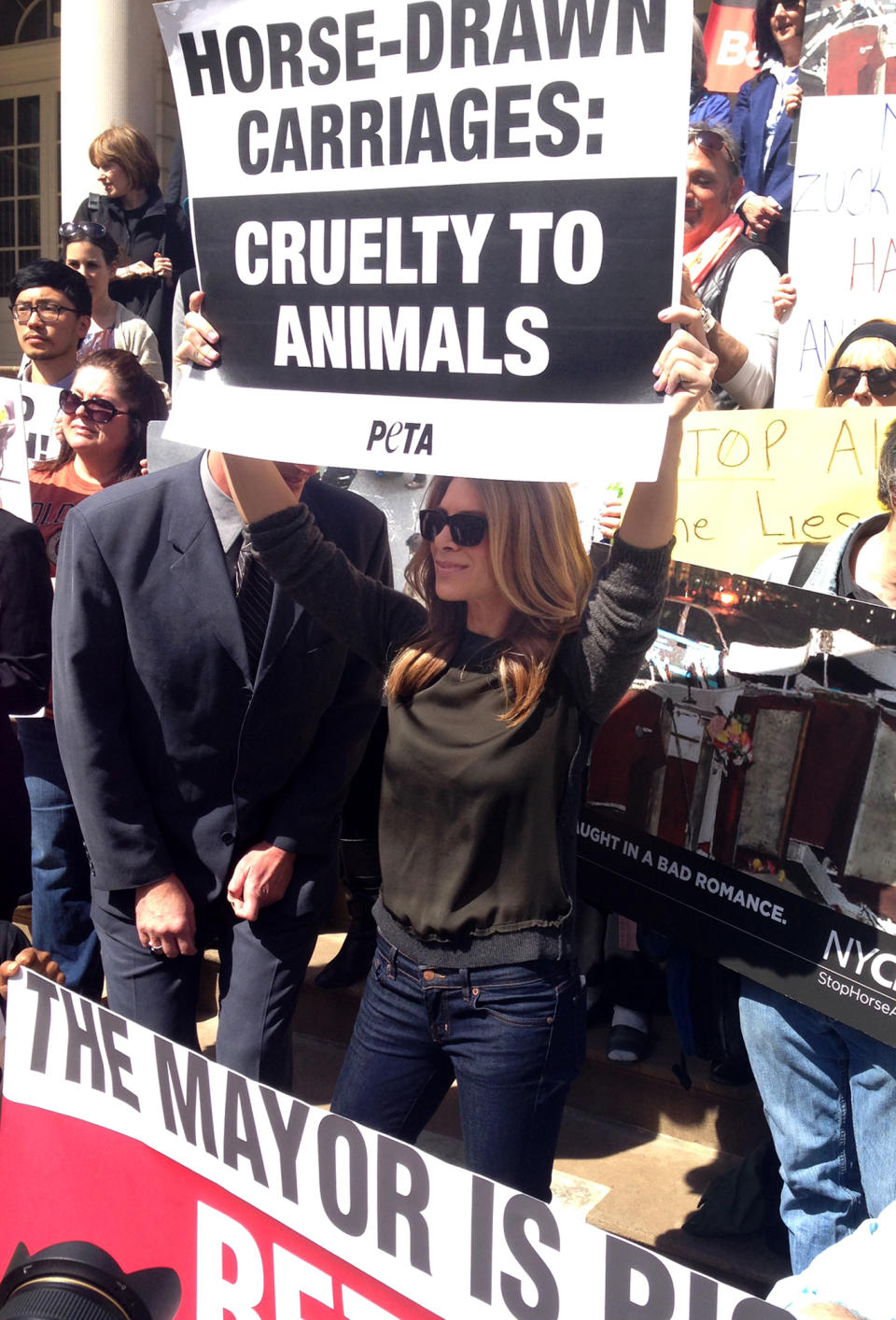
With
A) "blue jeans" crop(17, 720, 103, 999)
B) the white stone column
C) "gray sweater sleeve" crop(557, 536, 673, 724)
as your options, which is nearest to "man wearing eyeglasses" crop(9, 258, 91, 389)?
"blue jeans" crop(17, 720, 103, 999)

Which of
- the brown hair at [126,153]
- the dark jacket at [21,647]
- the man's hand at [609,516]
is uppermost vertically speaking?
the brown hair at [126,153]

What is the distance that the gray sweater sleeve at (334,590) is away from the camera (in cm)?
207

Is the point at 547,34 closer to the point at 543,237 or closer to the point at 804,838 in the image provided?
the point at 543,237

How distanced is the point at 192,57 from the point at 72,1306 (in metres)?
1.66

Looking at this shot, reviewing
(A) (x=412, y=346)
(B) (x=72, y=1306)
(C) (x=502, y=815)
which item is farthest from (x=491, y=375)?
(B) (x=72, y=1306)

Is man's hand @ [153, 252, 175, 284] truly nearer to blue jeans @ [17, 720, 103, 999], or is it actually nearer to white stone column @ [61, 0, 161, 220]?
white stone column @ [61, 0, 161, 220]

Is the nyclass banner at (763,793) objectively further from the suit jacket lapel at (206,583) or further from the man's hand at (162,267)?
the man's hand at (162,267)

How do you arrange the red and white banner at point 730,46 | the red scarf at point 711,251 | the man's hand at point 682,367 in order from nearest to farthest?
the man's hand at point 682,367
the red scarf at point 711,251
the red and white banner at point 730,46

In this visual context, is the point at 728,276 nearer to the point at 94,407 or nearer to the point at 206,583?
the point at 94,407

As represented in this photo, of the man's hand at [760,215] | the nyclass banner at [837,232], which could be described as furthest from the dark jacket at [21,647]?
the man's hand at [760,215]

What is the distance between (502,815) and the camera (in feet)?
6.33

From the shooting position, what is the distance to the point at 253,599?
2.26 meters

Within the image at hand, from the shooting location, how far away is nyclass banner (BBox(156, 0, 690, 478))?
5.31 feet

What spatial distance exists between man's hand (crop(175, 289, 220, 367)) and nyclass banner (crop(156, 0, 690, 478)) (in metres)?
0.02
